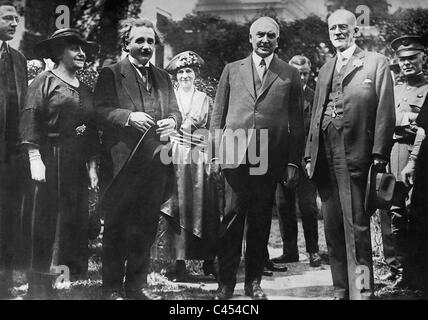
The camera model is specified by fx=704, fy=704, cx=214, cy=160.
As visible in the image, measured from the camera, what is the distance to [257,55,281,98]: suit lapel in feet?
22.5

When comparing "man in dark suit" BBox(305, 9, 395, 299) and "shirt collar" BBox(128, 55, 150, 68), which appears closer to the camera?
"man in dark suit" BBox(305, 9, 395, 299)

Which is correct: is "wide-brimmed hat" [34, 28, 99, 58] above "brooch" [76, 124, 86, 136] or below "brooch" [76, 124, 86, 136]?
above

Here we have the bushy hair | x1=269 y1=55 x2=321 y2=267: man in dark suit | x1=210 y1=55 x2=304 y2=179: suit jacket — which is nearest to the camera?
x1=210 y1=55 x2=304 y2=179: suit jacket

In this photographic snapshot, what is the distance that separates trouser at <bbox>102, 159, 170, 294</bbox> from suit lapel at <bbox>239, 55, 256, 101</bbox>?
1.23m

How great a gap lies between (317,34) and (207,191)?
197cm

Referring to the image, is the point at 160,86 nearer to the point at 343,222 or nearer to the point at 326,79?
the point at 326,79

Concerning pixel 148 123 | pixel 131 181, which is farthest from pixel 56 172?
pixel 148 123

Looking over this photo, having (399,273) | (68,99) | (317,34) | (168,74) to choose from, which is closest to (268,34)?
(317,34)

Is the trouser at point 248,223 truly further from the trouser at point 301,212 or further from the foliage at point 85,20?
the foliage at point 85,20

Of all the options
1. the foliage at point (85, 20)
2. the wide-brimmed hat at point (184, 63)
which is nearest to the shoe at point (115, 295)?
the wide-brimmed hat at point (184, 63)

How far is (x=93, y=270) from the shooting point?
702cm

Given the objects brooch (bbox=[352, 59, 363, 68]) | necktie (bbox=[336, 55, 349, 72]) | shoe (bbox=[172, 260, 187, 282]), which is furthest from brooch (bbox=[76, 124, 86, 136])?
brooch (bbox=[352, 59, 363, 68])

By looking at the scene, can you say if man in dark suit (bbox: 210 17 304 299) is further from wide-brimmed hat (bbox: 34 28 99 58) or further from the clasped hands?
wide-brimmed hat (bbox: 34 28 99 58)
